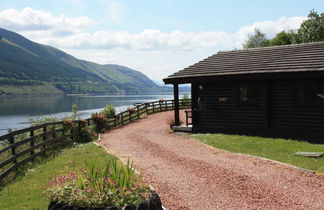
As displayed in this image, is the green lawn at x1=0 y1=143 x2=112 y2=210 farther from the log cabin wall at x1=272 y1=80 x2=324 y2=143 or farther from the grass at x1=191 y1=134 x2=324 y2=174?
the log cabin wall at x1=272 y1=80 x2=324 y2=143

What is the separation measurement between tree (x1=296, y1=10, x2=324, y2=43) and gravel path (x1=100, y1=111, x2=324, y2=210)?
175ft

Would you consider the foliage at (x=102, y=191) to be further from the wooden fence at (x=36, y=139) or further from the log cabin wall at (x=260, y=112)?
the log cabin wall at (x=260, y=112)

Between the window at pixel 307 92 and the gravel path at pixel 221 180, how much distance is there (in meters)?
6.24

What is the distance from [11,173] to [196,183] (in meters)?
6.56

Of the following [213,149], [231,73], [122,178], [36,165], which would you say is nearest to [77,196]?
[122,178]

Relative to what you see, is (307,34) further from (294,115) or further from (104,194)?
(104,194)

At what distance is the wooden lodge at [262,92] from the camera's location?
A: 1869 cm

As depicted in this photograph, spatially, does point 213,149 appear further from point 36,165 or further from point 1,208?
point 1,208

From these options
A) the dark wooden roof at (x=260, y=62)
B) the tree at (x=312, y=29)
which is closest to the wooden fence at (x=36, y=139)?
the dark wooden roof at (x=260, y=62)

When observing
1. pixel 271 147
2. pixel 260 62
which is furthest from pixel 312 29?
pixel 271 147

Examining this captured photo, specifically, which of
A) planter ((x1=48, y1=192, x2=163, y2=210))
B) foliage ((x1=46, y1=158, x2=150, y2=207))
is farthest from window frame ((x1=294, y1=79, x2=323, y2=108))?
planter ((x1=48, y1=192, x2=163, y2=210))

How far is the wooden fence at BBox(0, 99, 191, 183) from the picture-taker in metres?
12.5

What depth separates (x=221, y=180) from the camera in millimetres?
10875

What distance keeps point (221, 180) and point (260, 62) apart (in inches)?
479
